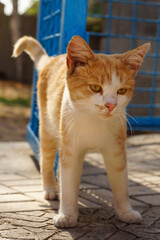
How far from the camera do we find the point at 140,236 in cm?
225

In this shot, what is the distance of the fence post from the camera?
317 centimetres

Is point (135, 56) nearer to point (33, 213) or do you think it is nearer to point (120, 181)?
point (120, 181)

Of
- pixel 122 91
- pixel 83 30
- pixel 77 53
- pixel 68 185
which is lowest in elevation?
pixel 68 185

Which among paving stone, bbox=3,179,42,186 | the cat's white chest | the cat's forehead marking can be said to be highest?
the cat's forehead marking

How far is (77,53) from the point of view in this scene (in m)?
2.27

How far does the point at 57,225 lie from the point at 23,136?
12.4 feet

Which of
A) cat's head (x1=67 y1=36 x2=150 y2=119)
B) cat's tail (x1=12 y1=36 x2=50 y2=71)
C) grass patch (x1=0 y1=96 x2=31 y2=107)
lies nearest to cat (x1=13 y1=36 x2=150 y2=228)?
cat's head (x1=67 y1=36 x2=150 y2=119)

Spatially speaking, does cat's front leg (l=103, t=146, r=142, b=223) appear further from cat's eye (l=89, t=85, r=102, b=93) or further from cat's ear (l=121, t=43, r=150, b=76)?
cat's ear (l=121, t=43, r=150, b=76)

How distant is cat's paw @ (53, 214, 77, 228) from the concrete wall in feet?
34.0

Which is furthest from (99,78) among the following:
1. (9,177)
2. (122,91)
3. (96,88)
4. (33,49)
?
(9,177)

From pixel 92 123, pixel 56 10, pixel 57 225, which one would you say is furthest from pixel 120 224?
pixel 56 10

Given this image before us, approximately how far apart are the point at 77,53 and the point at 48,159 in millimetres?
986

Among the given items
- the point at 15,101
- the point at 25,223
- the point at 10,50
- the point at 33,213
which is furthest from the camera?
the point at 10,50

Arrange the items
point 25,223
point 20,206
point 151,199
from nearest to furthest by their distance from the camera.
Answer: point 25,223 < point 20,206 < point 151,199
